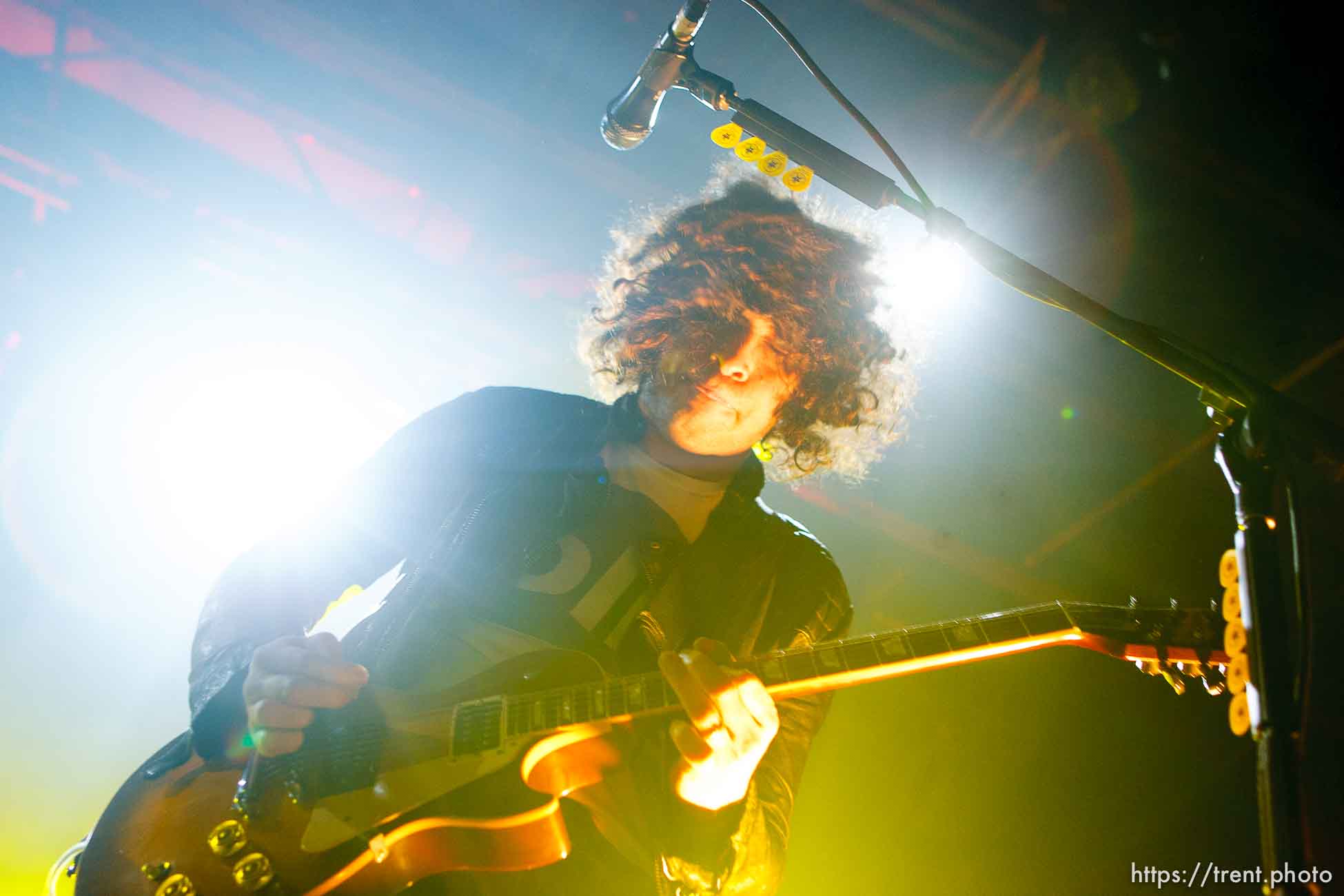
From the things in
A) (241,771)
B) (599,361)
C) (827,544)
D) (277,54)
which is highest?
(277,54)

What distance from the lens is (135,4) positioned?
2789 millimetres

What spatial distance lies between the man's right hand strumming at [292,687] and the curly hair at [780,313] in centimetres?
160

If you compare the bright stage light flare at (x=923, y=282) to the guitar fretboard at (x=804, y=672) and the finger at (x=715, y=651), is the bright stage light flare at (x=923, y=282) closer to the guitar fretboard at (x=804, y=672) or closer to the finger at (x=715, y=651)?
the guitar fretboard at (x=804, y=672)

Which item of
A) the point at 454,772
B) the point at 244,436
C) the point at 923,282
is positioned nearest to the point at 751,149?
the point at 923,282

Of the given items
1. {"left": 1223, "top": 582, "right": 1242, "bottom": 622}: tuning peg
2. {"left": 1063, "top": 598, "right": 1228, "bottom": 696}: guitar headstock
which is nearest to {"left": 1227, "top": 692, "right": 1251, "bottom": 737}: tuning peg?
{"left": 1223, "top": 582, "right": 1242, "bottom": 622}: tuning peg

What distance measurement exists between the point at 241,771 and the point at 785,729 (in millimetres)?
1545

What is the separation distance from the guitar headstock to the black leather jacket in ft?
2.96

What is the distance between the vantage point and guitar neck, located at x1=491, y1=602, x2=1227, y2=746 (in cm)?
141

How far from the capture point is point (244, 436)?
3.67 meters

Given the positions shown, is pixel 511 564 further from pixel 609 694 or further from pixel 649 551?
pixel 609 694

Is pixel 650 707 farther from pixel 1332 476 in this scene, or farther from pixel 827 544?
pixel 827 544

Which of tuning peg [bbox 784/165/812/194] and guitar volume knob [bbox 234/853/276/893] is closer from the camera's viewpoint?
guitar volume knob [bbox 234/853/276/893]

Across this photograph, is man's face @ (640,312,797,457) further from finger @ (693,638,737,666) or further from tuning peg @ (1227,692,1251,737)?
tuning peg @ (1227,692,1251,737)

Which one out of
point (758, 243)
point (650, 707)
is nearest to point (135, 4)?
point (758, 243)
